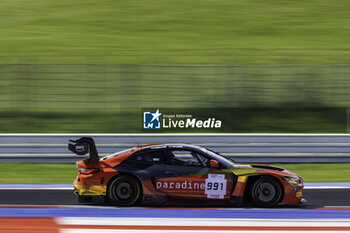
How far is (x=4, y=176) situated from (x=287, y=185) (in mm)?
6692

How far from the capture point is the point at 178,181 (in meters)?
8.52

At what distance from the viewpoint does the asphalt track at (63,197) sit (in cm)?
920

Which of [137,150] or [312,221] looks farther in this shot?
[137,150]

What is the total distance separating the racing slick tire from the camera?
28.2 feet

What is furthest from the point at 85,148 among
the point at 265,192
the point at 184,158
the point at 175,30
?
the point at 175,30

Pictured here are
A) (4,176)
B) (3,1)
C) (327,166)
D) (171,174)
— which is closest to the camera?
(171,174)

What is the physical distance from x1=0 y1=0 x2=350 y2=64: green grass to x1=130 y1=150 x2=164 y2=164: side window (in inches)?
333

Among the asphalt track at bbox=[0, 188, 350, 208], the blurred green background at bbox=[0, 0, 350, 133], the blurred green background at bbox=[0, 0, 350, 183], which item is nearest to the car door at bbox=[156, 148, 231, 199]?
the asphalt track at bbox=[0, 188, 350, 208]

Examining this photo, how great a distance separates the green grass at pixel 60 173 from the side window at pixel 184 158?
3.79 m

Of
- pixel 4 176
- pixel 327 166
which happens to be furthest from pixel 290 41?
pixel 4 176

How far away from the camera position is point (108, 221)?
7.64 m

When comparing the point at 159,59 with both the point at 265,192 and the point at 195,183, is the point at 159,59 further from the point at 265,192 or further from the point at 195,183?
the point at 265,192

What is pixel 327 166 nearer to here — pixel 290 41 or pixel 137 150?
pixel 137 150

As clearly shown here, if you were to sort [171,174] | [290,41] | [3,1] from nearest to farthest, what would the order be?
[171,174], [290,41], [3,1]
